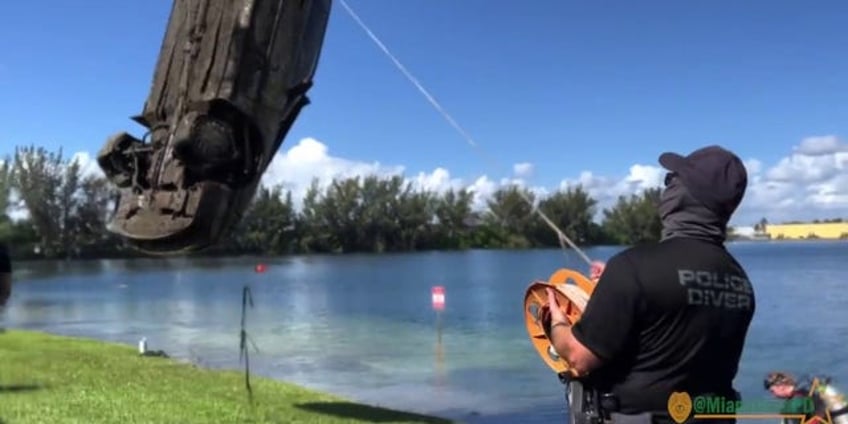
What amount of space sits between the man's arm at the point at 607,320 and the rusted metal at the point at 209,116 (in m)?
0.95

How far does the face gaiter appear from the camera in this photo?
263cm

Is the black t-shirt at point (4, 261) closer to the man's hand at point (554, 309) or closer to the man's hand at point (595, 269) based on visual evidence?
the man's hand at point (595, 269)

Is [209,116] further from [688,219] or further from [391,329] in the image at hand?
[391,329]

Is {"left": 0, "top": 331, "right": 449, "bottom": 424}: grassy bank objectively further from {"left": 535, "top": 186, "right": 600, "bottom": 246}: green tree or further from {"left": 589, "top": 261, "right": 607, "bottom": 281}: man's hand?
{"left": 535, "top": 186, "right": 600, "bottom": 246}: green tree

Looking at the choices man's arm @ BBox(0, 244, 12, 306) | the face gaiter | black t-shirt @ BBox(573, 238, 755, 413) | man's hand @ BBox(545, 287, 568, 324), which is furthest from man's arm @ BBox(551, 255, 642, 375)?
man's arm @ BBox(0, 244, 12, 306)

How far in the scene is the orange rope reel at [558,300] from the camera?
2.69m

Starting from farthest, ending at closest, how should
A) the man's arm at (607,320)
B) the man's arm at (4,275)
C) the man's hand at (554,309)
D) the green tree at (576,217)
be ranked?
the green tree at (576,217), the man's arm at (4,275), the man's hand at (554,309), the man's arm at (607,320)

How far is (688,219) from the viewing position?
8.66ft

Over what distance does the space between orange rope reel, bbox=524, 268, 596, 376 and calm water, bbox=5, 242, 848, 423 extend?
2074mm

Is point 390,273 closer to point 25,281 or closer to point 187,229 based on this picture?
point 25,281

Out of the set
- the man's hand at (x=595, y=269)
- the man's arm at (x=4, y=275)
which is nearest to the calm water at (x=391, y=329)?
the man's hand at (x=595, y=269)

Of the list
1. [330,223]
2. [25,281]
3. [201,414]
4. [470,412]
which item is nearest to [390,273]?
[330,223]

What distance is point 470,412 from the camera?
54.5 ft
